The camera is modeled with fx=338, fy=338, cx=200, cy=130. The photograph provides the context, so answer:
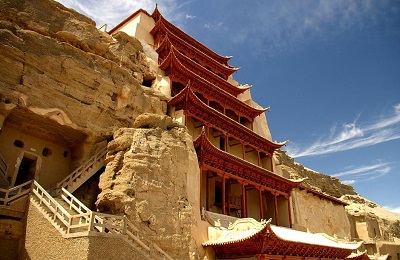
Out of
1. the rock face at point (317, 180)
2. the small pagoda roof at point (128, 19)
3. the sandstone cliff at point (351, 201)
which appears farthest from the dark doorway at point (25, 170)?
the rock face at point (317, 180)

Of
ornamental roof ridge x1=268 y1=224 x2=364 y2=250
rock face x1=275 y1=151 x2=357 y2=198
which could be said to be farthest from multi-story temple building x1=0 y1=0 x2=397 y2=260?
rock face x1=275 y1=151 x2=357 y2=198

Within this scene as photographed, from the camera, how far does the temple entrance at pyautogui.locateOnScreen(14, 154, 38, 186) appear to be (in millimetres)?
15142

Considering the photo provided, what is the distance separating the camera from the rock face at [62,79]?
15.3 metres

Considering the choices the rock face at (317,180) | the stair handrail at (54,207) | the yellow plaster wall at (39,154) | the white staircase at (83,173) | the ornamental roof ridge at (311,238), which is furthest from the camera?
the rock face at (317,180)

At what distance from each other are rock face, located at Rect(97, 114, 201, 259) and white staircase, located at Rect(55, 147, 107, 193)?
1795mm

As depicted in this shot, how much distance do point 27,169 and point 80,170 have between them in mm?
2536

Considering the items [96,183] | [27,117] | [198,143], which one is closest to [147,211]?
[96,183]

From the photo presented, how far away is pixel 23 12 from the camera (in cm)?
1761

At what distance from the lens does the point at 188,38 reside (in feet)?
108

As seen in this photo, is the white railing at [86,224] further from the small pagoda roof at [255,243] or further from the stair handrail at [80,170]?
the small pagoda roof at [255,243]

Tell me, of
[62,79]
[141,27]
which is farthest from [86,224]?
[141,27]

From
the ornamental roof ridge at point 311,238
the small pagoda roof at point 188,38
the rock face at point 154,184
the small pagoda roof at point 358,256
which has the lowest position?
the small pagoda roof at point 358,256

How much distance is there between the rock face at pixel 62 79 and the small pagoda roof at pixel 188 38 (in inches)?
436

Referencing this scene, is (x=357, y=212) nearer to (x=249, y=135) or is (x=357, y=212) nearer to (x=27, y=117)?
(x=249, y=135)
